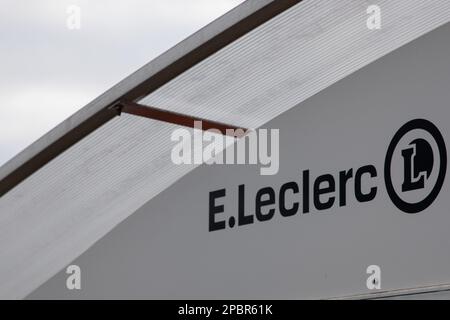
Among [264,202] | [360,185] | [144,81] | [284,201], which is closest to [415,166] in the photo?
[360,185]

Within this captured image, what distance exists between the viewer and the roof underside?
8.09 m

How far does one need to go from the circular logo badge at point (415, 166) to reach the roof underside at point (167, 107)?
2.42 ft

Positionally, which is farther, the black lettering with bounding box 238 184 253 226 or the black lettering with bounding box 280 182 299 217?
the black lettering with bounding box 238 184 253 226

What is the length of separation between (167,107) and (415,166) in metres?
2.32

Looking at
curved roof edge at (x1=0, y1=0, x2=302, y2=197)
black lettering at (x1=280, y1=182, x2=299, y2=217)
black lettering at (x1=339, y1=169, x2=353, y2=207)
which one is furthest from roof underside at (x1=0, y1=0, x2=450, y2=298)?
black lettering at (x1=339, y1=169, x2=353, y2=207)

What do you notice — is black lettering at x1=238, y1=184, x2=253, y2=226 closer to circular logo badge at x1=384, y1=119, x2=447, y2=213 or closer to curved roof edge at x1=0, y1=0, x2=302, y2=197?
curved roof edge at x1=0, y1=0, x2=302, y2=197

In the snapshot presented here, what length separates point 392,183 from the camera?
8.22m

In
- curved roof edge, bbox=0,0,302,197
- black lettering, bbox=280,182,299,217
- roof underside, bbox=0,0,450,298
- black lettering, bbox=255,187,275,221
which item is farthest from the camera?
black lettering, bbox=255,187,275,221

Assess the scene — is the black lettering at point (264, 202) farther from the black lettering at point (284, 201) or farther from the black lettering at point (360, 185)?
the black lettering at point (360, 185)

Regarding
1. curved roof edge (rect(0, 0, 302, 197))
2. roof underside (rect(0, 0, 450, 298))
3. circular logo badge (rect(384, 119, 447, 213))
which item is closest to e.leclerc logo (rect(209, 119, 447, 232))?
circular logo badge (rect(384, 119, 447, 213))

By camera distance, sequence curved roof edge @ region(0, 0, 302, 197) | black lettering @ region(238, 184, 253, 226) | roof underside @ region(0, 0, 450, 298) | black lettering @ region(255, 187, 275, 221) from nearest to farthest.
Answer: curved roof edge @ region(0, 0, 302, 197), roof underside @ region(0, 0, 450, 298), black lettering @ region(255, 187, 275, 221), black lettering @ region(238, 184, 253, 226)

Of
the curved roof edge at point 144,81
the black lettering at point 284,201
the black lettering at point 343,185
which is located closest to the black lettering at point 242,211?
the black lettering at point 284,201

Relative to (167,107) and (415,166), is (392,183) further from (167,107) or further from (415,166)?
(167,107)

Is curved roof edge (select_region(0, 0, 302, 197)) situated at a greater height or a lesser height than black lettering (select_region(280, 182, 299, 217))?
greater
